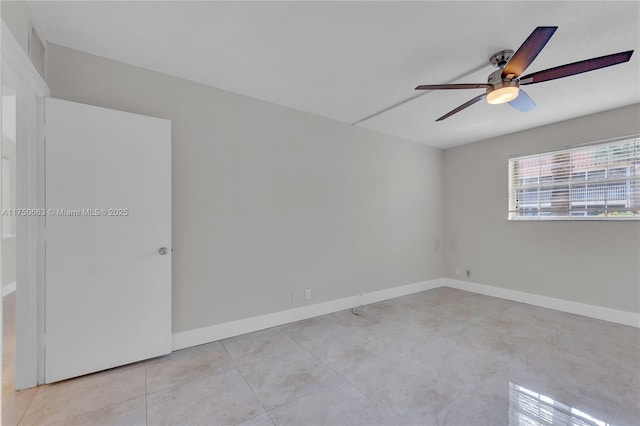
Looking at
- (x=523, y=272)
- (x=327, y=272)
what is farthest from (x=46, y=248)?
(x=523, y=272)

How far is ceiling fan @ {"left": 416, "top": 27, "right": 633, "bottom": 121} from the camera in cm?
171

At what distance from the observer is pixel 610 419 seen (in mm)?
1803

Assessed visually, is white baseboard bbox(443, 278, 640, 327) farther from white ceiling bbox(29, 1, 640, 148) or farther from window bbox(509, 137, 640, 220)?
white ceiling bbox(29, 1, 640, 148)

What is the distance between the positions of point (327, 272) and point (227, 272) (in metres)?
1.29

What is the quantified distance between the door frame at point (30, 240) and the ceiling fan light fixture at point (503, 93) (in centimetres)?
335

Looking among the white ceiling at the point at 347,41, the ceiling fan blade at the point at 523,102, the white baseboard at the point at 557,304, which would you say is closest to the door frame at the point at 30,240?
the white ceiling at the point at 347,41

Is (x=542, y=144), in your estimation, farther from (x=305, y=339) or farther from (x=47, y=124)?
(x=47, y=124)

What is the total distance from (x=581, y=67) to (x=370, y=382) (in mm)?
2649

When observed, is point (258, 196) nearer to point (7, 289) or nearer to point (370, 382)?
point (370, 382)

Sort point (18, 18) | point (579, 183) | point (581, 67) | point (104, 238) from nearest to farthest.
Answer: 1. point (18, 18)
2. point (581, 67)
3. point (104, 238)
4. point (579, 183)

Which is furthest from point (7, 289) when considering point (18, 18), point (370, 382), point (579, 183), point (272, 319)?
point (579, 183)

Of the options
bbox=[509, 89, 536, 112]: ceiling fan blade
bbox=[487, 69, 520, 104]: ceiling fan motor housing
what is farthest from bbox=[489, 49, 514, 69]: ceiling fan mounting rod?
bbox=[509, 89, 536, 112]: ceiling fan blade

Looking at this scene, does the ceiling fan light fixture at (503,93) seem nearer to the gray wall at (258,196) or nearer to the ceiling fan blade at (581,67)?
Result: the ceiling fan blade at (581,67)

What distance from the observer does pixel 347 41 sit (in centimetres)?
219
